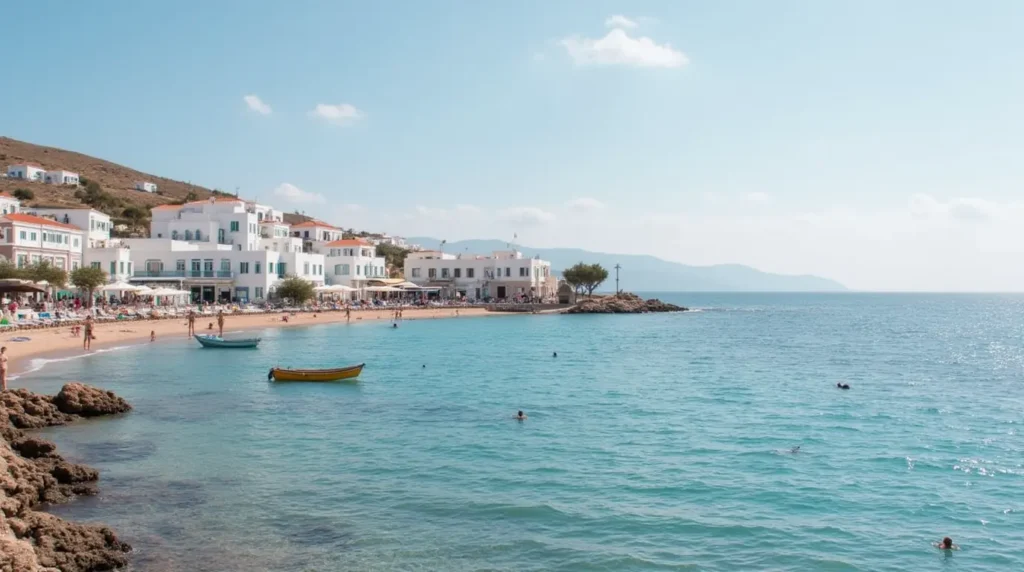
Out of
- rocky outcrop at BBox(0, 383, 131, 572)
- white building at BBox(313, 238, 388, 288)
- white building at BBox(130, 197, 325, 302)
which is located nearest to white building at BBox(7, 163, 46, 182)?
white building at BBox(130, 197, 325, 302)

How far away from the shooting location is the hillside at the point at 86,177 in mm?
106875

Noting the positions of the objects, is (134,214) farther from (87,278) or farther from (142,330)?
(142,330)

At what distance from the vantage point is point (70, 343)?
41.7 metres

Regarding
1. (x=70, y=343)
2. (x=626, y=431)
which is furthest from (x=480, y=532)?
(x=70, y=343)

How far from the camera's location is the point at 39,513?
11.5m

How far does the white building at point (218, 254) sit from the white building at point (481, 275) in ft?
66.3

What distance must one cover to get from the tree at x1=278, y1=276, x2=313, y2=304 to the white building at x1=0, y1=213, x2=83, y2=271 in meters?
16.8

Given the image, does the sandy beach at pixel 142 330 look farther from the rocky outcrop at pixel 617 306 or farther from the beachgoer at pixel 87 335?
the rocky outcrop at pixel 617 306

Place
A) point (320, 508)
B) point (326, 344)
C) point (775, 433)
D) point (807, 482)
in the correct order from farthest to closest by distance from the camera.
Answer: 1. point (326, 344)
2. point (775, 433)
3. point (807, 482)
4. point (320, 508)

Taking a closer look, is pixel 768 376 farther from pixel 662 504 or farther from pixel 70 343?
pixel 70 343

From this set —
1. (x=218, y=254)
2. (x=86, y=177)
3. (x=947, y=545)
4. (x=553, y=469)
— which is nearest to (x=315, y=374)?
(x=553, y=469)

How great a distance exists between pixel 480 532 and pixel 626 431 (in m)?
9.77

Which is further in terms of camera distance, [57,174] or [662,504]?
[57,174]

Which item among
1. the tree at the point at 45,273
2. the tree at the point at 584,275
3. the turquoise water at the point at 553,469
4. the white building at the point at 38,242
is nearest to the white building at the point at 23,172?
the white building at the point at 38,242
